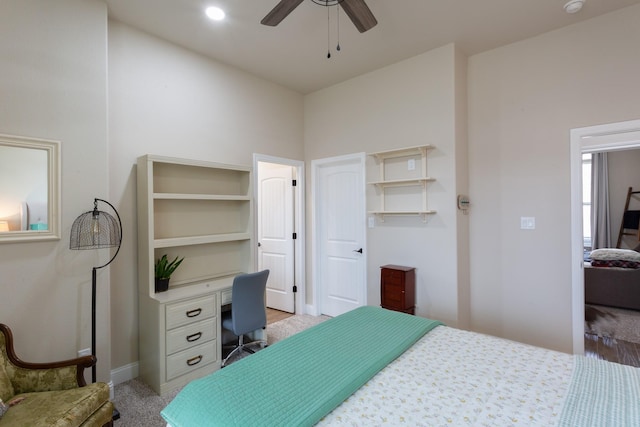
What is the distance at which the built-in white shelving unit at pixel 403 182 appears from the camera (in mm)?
3182

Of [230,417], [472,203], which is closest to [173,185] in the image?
[230,417]

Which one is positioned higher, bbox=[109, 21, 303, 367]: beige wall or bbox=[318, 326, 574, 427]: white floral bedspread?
bbox=[109, 21, 303, 367]: beige wall

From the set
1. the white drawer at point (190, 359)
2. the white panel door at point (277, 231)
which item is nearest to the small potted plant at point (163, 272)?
the white drawer at point (190, 359)

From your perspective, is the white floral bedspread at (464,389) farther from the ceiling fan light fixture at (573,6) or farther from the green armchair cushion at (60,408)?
the ceiling fan light fixture at (573,6)

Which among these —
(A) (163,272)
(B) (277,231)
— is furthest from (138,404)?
(B) (277,231)

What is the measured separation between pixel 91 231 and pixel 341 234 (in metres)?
2.65

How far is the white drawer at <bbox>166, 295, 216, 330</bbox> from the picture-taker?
245cm

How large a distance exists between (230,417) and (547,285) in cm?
301

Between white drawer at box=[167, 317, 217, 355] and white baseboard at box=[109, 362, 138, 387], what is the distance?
1.82 feet

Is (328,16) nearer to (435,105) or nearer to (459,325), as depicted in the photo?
(435,105)

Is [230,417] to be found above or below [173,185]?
below

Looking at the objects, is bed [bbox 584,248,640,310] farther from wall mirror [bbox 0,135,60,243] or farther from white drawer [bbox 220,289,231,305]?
wall mirror [bbox 0,135,60,243]

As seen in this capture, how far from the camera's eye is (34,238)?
2018mm

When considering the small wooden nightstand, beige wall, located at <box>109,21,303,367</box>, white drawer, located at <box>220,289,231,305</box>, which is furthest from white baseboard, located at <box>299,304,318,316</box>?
beige wall, located at <box>109,21,303,367</box>
